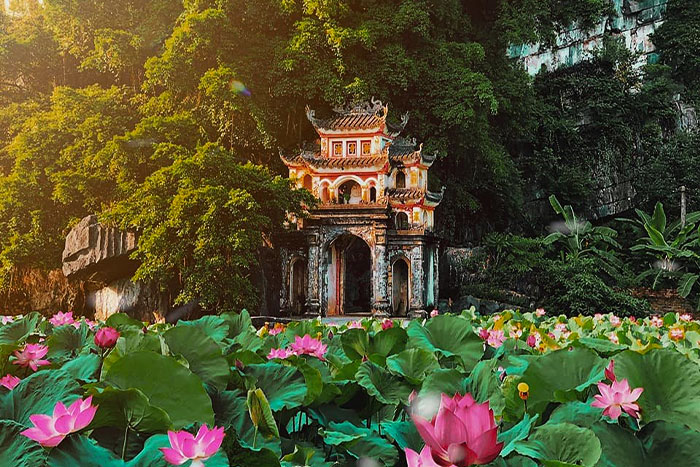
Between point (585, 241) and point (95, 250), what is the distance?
12.6 metres

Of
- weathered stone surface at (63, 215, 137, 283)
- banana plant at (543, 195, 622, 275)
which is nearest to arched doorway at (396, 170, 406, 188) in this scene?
banana plant at (543, 195, 622, 275)

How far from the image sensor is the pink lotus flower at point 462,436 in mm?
602

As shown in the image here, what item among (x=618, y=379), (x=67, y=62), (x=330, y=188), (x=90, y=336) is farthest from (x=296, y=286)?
(x=618, y=379)

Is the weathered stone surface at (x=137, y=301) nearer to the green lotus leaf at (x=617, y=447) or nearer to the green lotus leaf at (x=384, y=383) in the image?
the green lotus leaf at (x=384, y=383)

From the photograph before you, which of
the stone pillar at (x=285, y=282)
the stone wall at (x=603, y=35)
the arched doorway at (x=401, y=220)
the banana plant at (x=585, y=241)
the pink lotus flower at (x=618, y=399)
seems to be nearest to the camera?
the pink lotus flower at (x=618, y=399)

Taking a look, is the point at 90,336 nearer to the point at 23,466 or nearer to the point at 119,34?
the point at 23,466

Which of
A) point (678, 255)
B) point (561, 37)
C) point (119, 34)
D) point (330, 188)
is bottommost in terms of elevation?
point (678, 255)

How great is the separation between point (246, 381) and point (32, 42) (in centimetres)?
1570

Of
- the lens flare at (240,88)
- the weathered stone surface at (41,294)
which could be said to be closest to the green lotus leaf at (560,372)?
the lens flare at (240,88)

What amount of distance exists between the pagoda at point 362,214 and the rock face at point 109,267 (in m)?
2.64

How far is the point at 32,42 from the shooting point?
14.1 meters

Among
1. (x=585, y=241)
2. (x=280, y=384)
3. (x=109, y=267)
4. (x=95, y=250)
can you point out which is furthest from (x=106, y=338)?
(x=585, y=241)

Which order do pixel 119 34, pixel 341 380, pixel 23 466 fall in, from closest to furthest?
pixel 23 466 < pixel 341 380 < pixel 119 34

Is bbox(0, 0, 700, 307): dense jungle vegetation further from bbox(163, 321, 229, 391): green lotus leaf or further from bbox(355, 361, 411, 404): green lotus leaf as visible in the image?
bbox(355, 361, 411, 404): green lotus leaf
